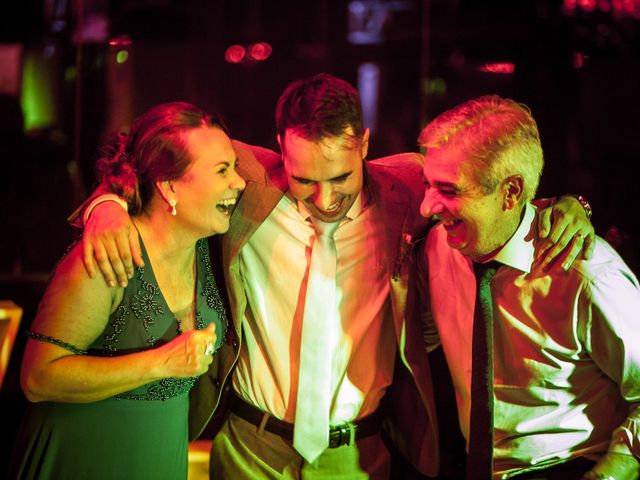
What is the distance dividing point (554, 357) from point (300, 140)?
1065 millimetres

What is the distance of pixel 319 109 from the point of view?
243 centimetres

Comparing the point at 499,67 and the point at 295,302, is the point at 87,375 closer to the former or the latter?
the point at 295,302

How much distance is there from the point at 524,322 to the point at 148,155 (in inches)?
51.4

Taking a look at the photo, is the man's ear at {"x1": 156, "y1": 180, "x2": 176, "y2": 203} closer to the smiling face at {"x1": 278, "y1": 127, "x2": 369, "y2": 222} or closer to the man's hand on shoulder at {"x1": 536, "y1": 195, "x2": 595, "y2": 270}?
the smiling face at {"x1": 278, "y1": 127, "x2": 369, "y2": 222}

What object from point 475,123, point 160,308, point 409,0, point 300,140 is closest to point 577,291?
point 475,123

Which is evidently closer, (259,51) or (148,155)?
(148,155)

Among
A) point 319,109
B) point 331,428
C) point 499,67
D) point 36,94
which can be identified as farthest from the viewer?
point 499,67

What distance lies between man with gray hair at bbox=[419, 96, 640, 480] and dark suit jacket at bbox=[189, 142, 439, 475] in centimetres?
22

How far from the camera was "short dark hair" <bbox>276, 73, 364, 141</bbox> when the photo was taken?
7.94ft

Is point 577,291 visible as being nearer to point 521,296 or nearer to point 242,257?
point 521,296

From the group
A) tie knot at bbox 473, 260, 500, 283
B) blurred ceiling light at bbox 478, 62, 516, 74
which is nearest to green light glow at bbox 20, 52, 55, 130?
blurred ceiling light at bbox 478, 62, 516, 74

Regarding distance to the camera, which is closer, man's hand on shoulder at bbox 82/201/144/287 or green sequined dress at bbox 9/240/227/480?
man's hand on shoulder at bbox 82/201/144/287

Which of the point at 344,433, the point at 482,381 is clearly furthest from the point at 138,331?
the point at 482,381

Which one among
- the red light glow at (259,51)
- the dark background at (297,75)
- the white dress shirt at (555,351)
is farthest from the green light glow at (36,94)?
the white dress shirt at (555,351)
